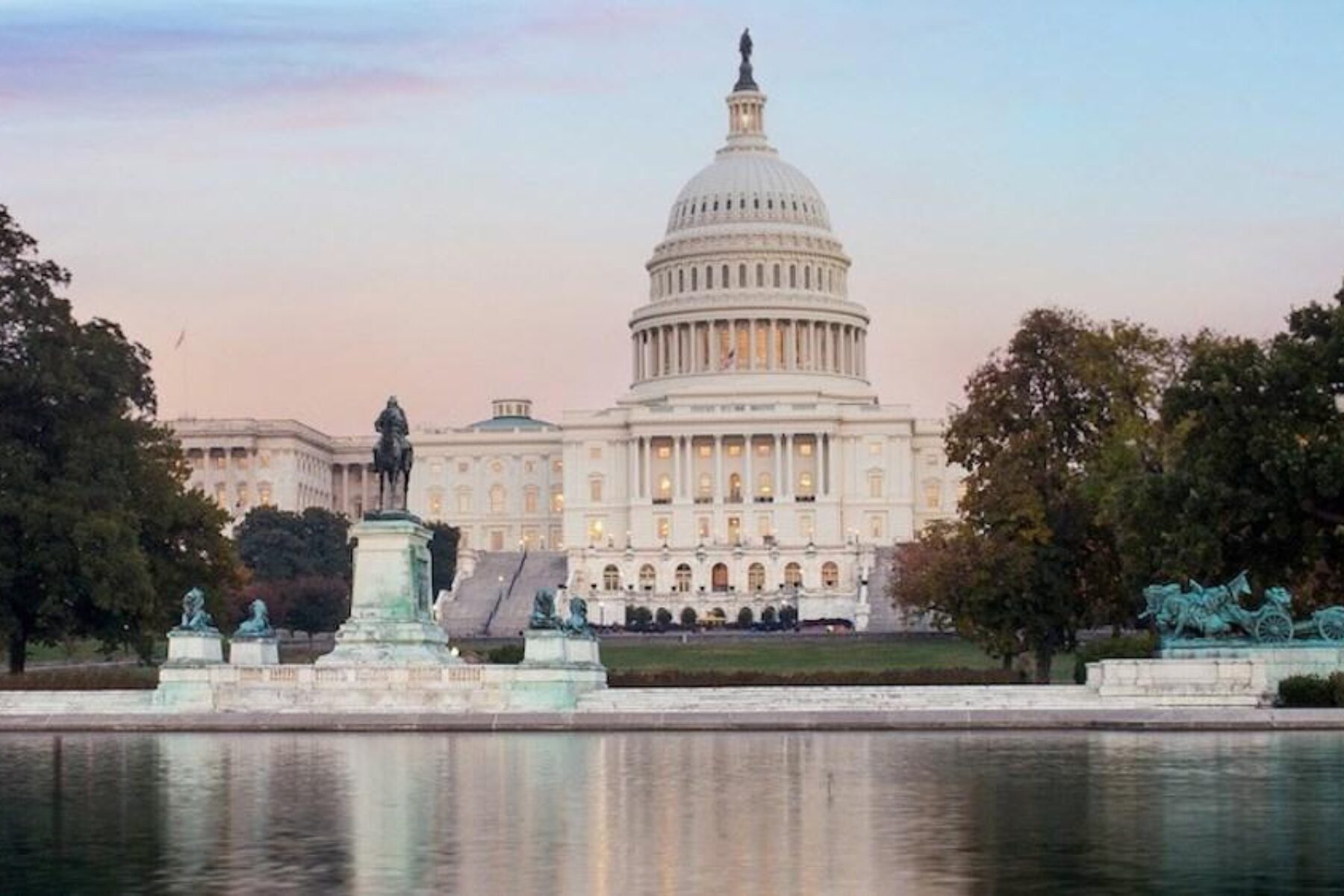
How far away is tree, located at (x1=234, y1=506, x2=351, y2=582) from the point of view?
14700 cm

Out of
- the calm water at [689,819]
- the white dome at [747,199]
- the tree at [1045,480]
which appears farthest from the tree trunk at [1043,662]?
the white dome at [747,199]

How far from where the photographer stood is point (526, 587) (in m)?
154

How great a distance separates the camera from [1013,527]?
64750 millimetres

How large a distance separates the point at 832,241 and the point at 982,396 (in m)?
125

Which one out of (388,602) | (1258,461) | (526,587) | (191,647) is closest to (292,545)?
(526,587)

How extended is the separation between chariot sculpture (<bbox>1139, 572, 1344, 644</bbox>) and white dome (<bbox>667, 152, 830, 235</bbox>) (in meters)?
142

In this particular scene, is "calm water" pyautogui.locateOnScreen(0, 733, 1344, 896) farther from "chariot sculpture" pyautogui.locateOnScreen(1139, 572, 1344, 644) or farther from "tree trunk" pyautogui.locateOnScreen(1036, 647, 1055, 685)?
"tree trunk" pyautogui.locateOnScreen(1036, 647, 1055, 685)

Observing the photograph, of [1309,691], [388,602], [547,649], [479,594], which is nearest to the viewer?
[1309,691]

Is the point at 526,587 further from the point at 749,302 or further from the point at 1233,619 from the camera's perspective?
the point at 1233,619

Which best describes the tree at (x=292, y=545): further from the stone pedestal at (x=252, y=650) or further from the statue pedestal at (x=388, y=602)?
the statue pedestal at (x=388, y=602)

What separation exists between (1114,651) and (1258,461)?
5.81m

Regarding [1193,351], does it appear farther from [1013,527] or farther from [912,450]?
[912,450]

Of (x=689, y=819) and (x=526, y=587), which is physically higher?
(x=526, y=587)

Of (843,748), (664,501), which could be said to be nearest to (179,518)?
(843,748)
